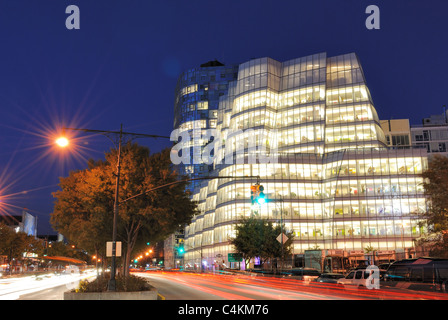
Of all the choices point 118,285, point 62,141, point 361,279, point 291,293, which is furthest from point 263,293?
point 62,141

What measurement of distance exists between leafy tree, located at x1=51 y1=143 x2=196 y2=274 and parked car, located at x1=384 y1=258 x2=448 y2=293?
1936cm

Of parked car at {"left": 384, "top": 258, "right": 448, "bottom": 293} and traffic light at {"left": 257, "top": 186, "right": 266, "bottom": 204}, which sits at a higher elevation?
traffic light at {"left": 257, "top": 186, "right": 266, "bottom": 204}

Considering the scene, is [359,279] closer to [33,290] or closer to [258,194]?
[258,194]

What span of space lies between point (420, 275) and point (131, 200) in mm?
23062

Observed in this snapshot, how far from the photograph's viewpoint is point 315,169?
101438 millimetres

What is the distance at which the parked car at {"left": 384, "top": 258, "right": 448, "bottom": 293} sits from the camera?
72.7 feet

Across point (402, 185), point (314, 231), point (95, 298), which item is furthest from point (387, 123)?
point (95, 298)

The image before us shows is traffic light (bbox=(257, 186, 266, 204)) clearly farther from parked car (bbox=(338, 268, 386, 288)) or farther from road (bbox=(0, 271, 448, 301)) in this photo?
parked car (bbox=(338, 268, 386, 288))

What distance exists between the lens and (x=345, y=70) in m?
115

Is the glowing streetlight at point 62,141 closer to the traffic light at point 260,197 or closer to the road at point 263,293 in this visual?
the traffic light at point 260,197

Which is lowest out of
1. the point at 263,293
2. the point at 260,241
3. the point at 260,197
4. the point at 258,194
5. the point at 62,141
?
the point at 263,293

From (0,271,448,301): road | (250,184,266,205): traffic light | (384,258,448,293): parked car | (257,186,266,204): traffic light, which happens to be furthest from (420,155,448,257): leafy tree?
(257,186,266,204): traffic light

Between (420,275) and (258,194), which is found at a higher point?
(258,194)

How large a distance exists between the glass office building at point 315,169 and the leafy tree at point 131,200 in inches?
1793
